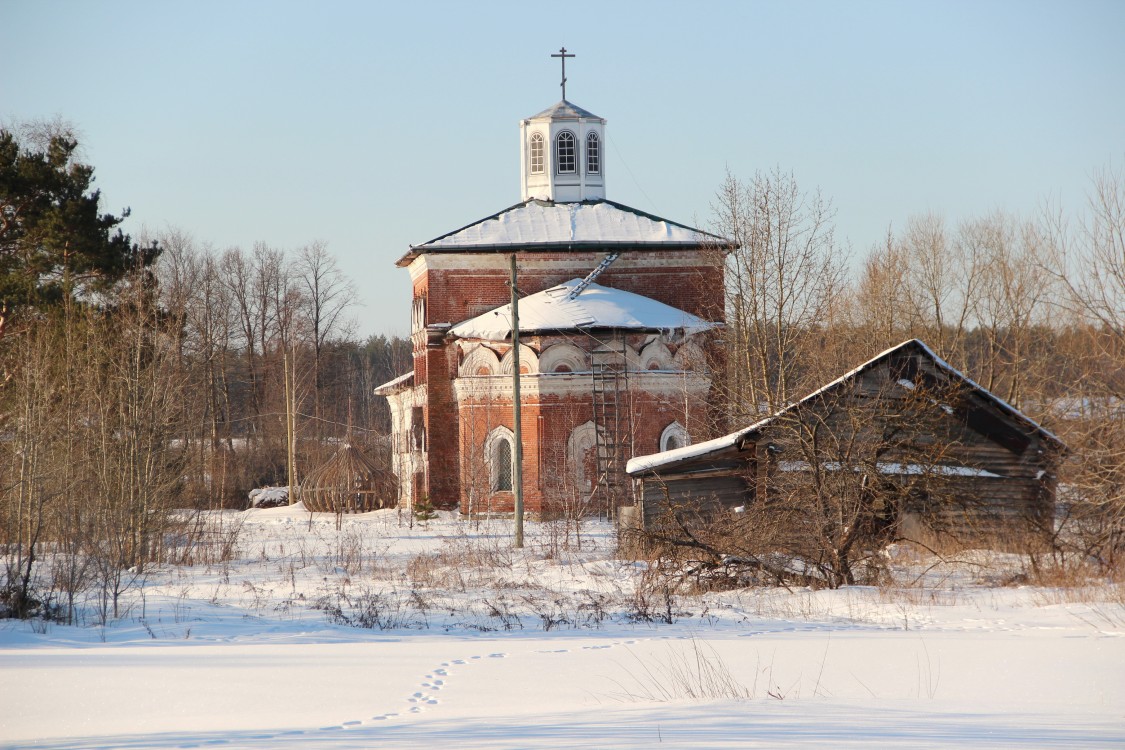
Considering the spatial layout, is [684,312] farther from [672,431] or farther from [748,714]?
[748,714]

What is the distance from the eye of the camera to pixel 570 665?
33.7 feet

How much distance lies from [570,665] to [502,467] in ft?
64.2

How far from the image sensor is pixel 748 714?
7676mm

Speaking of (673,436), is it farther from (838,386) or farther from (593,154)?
(838,386)

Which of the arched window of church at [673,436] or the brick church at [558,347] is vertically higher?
the brick church at [558,347]

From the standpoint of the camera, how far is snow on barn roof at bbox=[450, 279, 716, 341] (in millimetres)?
28156

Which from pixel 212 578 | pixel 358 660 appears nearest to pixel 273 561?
pixel 212 578

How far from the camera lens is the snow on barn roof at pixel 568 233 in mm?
30906

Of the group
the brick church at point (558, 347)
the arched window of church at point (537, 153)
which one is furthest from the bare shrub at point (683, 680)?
the arched window of church at point (537, 153)

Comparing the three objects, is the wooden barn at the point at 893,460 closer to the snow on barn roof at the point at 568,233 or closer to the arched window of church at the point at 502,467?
the arched window of church at the point at 502,467

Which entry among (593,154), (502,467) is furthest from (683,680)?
(593,154)

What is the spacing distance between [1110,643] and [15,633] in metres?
11.2

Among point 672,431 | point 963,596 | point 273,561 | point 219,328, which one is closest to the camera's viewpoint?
point 963,596

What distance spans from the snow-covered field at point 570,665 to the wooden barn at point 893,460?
141cm
